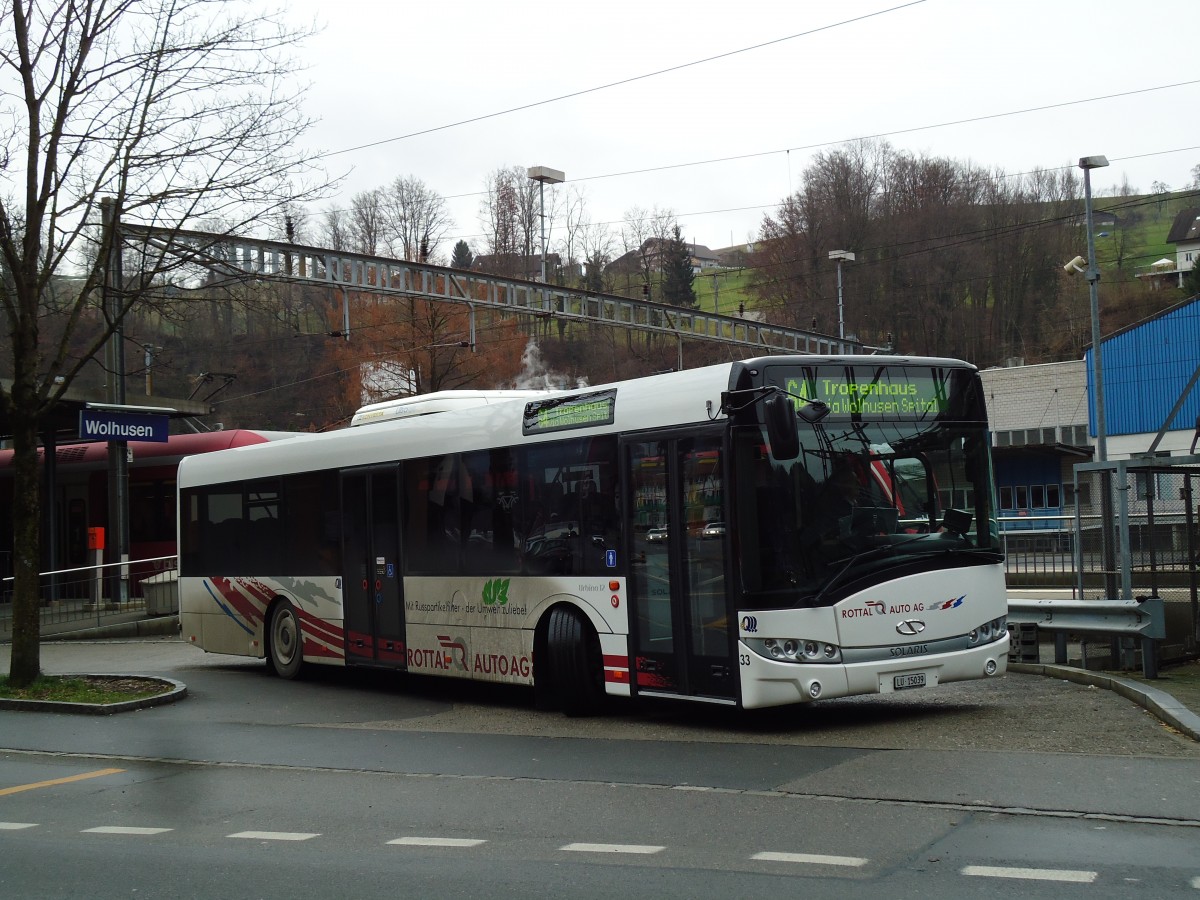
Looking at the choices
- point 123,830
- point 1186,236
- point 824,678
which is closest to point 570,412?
point 824,678

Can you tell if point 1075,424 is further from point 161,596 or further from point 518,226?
point 161,596

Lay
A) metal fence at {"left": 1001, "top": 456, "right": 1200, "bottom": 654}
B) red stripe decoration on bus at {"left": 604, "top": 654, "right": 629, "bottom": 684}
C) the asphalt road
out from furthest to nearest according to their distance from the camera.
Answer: metal fence at {"left": 1001, "top": 456, "right": 1200, "bottom": 654} → red stripe decoration on bus at {"left": 604, "top": 654, "right": 629, "bottom": 684} → the asphalt road

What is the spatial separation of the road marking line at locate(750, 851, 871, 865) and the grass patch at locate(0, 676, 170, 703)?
9518 mm

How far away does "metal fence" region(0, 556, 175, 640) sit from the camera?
25.5m

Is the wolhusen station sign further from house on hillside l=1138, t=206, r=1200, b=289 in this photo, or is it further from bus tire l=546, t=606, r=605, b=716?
house on hillside l=1138, t=206, r=1200, b=289

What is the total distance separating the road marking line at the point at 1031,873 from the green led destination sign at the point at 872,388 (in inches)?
188

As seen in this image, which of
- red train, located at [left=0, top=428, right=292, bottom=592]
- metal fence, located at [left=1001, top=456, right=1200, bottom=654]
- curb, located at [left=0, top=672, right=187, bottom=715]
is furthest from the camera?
red train, located at [left=0, top=428, right=292, bottom=592]

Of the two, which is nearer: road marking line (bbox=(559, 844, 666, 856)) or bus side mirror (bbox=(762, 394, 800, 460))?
road marking line (bbox=(559, 844, 666, 856))

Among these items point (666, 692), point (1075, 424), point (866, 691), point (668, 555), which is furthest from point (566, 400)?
point (1075, 424)

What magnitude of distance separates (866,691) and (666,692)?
1591 millimetres

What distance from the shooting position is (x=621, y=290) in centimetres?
6550

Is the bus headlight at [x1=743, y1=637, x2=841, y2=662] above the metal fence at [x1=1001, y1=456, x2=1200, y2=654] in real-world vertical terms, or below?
below

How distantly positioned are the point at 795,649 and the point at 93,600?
19.7 m

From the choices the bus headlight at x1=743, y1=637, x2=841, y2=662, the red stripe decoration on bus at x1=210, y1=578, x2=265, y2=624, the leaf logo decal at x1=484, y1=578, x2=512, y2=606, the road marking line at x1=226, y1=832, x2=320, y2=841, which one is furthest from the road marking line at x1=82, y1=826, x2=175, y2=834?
the red stripe decoration on bus at x1=210, y1=578, x2=265, y2=624
